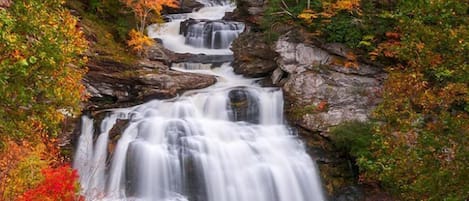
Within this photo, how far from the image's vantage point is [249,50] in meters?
22.5

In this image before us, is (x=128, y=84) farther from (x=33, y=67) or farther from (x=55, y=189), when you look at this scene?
(x=33, y=67)

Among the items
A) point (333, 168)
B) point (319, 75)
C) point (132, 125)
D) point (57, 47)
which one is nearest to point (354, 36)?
point (319, 75)

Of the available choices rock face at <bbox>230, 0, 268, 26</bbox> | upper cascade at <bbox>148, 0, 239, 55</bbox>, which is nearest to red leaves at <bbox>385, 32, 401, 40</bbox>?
rock face at <bbox>230, 0, 268, 26</bbox>

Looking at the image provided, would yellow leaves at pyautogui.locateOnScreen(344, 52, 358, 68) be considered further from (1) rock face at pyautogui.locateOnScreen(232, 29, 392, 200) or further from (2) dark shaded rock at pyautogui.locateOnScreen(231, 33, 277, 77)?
(2) dark shaded rock at pyautogui.locateOnScreen(231, 33, 277, 77)

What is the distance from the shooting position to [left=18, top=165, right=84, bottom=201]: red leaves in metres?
9.66

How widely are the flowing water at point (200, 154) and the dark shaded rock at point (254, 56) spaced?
2.92m

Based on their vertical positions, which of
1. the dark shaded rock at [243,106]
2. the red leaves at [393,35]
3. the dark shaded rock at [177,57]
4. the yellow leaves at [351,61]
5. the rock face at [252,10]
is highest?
the rock face at [252,10]

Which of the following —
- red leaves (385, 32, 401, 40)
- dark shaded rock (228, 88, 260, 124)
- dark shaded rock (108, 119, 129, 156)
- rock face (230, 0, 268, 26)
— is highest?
rock face (230, 0, 268, 26)

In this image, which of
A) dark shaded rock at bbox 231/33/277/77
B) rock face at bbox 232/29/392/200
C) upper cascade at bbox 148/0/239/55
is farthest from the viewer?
upper cascade at bbox 148/0/239/55

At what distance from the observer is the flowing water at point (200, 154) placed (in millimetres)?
15016

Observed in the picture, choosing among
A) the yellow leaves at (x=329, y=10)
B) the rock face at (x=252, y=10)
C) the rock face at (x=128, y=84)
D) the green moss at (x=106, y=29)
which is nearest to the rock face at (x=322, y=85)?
the yellow leaves at (x=329, y=10)

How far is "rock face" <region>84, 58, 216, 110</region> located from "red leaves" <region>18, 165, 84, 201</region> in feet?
21.0

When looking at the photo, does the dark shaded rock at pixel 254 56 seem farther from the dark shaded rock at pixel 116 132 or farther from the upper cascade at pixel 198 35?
the dark shaded rock at pixel 116 132

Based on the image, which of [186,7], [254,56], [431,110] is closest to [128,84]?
[254,56]
